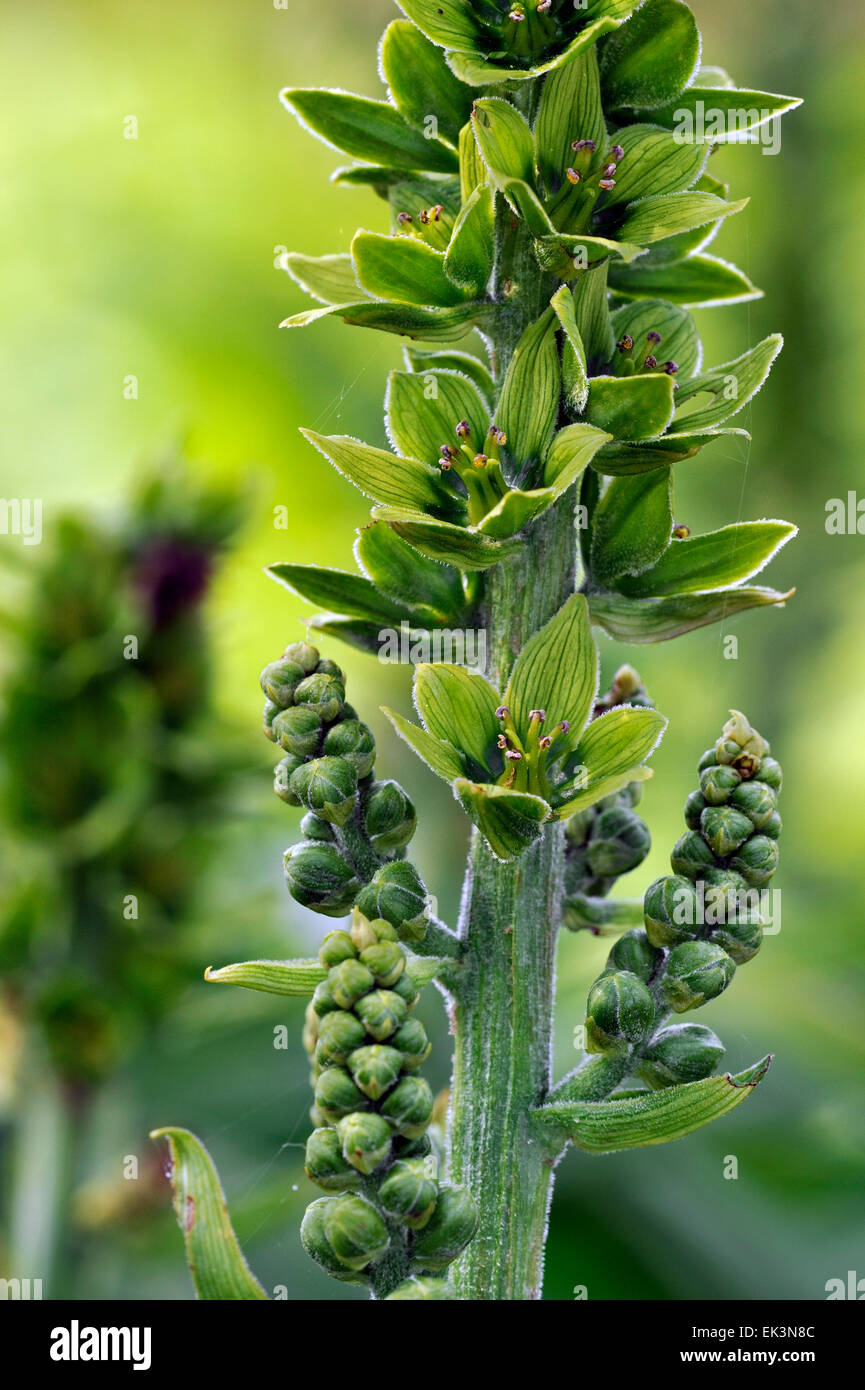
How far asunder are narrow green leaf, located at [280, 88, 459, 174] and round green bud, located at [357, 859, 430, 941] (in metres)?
0.85

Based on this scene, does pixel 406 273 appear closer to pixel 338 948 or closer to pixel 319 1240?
pixel 338 948

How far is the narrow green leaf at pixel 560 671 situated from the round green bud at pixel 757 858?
0.73ft

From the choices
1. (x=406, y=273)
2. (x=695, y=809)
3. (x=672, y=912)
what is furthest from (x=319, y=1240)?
(x=406, y=273)

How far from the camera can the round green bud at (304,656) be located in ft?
4.71

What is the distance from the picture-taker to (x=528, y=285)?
1.51 m

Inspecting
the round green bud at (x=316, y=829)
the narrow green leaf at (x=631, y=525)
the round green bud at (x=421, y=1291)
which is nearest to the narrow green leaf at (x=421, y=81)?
the narrow green leaf at (x=631, y=525)

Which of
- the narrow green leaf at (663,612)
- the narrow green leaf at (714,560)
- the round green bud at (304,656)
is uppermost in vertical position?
the narrow green leaf at (714,560)

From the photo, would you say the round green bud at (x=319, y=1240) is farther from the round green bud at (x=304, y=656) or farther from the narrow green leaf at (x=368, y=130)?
the narrow green leaf at (x=368, y=130)

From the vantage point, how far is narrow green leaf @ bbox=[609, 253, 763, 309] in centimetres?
165

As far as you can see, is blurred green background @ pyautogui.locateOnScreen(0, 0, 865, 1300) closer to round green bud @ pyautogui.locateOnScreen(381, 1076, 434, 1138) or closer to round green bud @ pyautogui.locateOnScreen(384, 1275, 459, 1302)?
round green bud @ pyautogui.locateOnScreen(381, 1076, 434, 1138)

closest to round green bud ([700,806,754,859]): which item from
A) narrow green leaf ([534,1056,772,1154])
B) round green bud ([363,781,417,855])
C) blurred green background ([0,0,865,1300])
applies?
narrow green leaf ([534,1056,772,1154])

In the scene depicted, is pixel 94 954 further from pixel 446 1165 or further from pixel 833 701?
pixel 833 701

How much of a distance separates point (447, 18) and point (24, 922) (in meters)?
2.31
